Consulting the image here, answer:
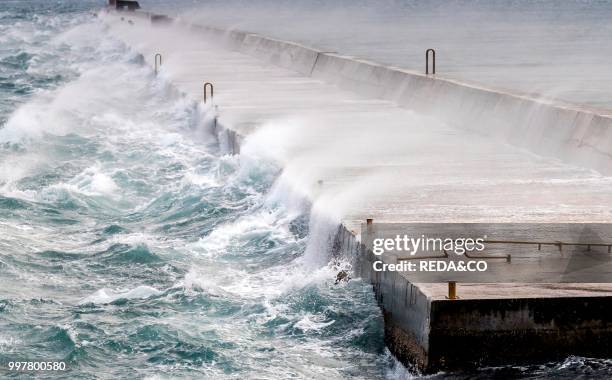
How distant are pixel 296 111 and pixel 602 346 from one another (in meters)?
13.7

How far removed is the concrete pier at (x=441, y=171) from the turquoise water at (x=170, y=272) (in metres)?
0.29

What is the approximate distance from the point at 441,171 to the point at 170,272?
12.0 feet

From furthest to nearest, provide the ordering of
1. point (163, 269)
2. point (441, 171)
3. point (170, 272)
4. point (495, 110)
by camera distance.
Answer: point (495, 110) → point (441, 171) → point (163, 269) → point (170, 272)

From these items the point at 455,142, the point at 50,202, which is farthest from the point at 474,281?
the point at 50,202

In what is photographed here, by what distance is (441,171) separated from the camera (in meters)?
15.5

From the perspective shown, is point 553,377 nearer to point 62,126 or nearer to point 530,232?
point 530,232

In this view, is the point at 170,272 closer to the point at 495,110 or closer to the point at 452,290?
the point at 452,290

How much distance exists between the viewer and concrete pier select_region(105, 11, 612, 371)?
382 inches

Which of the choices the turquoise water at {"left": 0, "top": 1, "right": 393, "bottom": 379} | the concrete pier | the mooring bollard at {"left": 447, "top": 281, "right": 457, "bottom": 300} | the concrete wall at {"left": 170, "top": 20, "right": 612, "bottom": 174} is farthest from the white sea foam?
the concrete wall at {"left": 170, "top": 20, "right": 612, "bottom": 174}

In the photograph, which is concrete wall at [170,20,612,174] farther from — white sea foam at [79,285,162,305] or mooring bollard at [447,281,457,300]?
mooring bollard at [447,281,457,300]

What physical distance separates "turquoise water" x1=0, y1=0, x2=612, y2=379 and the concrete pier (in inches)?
11.5

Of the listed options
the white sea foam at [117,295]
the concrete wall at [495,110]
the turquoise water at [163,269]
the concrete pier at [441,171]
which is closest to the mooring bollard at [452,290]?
the concrete pier at [441,171]

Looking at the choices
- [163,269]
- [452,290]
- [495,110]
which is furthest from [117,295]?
[495,110]

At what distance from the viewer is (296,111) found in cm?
2303
